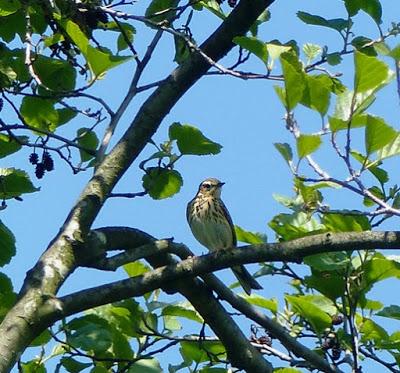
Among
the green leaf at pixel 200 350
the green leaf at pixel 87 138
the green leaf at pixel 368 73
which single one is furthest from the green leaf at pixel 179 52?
the green leaf at pixel 368 73

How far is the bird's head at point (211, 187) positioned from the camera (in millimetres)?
9633

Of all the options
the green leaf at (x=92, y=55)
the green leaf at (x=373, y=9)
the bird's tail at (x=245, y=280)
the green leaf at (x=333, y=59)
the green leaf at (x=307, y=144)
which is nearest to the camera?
the green leaf at (x=307, y=144)

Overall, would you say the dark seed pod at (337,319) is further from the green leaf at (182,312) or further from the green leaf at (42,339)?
the green leaf at (42,339)

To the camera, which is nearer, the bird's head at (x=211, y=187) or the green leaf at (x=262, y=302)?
the green leaf at (x=262, y=302)

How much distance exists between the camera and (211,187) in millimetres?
9812

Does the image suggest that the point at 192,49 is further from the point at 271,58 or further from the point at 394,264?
the point at 394,264

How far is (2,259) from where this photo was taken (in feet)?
17.4

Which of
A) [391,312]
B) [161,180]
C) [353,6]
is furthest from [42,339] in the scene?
[353,6]

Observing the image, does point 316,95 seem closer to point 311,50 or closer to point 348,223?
point 348,223

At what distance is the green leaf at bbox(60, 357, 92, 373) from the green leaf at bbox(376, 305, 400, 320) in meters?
1.36

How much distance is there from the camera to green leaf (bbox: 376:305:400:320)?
4.95 meters

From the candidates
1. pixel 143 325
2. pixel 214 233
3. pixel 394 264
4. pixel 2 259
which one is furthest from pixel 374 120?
pixel 214 233

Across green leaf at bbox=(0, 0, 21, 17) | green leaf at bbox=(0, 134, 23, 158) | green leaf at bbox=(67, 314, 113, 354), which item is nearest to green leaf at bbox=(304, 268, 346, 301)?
green leaf at bbox=(67, 314, 113, 354)

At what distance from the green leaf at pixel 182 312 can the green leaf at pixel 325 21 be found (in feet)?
4.73
